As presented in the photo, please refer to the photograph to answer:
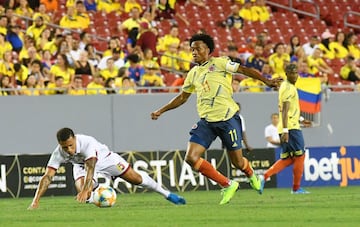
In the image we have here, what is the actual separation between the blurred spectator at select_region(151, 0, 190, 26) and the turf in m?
10.8

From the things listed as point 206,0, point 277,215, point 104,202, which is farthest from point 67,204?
point 206,0

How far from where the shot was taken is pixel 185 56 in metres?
28.8

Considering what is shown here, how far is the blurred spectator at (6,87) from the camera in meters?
25.1

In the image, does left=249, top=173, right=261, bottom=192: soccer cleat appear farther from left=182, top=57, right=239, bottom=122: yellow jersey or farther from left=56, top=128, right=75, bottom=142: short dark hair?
left=56, top=128, right=75, bottom=142: short dark hair

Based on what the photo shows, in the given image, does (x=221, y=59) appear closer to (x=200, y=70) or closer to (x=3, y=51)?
(x=200, y=70)

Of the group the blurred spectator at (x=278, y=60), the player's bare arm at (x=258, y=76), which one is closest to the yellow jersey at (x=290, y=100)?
the player's bare arm at (x=258, y=76)

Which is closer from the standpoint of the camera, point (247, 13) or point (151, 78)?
point (151, 78)

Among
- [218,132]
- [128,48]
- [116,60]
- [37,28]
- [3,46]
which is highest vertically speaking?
[37,28]

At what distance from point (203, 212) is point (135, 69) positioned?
40.4ft

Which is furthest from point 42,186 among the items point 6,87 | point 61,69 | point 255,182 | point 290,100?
point 61,69

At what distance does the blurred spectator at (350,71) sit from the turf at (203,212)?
10494 mm

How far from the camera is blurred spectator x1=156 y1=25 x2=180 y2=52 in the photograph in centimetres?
2881

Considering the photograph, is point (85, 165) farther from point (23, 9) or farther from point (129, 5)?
point (129, 5)

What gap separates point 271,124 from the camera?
27562 millimetres
